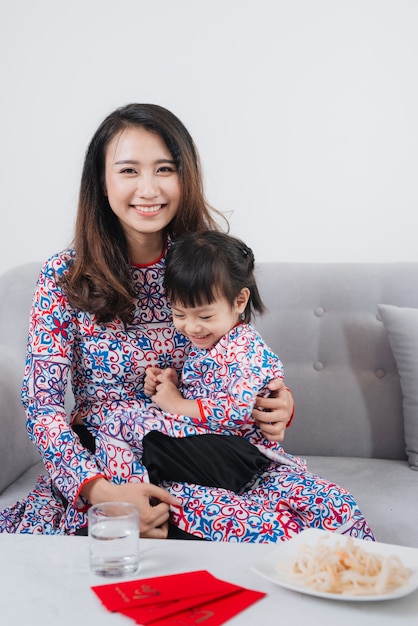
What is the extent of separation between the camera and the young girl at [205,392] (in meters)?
1.68

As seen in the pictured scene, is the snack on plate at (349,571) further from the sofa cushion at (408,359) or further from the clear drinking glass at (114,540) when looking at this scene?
the sofa cushion at (408,359)

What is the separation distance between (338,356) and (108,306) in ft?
2.58

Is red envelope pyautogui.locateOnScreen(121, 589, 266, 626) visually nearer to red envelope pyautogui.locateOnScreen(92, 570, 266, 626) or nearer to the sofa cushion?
red envelope pyautogui.locateOnScreen(92, 570, 266, 626)

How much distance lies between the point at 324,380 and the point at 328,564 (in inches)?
48.6

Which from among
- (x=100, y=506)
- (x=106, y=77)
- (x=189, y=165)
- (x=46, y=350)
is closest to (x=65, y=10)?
(x=106, y=77)

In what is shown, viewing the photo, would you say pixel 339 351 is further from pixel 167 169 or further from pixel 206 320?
pixel 167 169

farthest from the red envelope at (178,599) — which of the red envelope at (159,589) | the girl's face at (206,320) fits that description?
the girl's face at (206,320)

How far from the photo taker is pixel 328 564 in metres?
1.07

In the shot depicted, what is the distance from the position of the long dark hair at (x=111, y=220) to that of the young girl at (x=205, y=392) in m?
0.12

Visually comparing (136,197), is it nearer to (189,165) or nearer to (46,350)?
(189,165)

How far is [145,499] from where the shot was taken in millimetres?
1590

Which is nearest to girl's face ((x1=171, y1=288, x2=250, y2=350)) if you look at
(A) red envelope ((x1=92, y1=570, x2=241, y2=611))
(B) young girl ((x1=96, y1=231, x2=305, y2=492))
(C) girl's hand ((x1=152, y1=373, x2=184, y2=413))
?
(B) young girl ((x1=96, y1=231, x2=305, y2=492))

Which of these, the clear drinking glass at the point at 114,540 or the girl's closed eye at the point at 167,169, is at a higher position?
the girl's closed eye at the point at 167,169

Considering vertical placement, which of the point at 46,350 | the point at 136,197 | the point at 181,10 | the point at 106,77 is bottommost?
the point at 46,350
